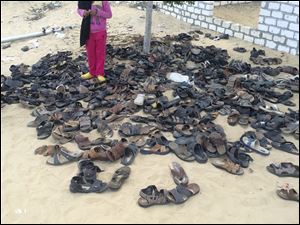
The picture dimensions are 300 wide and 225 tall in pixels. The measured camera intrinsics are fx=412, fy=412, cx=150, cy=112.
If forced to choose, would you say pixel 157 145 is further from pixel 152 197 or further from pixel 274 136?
pixel 274 136

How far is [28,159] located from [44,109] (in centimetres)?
108

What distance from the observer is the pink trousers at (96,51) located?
5.09 m

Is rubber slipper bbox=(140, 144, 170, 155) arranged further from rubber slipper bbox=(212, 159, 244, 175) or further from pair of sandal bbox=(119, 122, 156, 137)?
rubber slipper bbox=(212, 159, 244, 175)

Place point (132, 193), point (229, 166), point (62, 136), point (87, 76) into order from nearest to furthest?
point (132, 193), point (229, 166), point (62, 136), point (87, 76)

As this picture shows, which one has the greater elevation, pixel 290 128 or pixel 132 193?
pixel 290 128

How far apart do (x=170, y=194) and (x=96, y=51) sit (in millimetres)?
2643

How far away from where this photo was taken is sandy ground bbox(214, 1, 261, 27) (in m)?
A: 7.67

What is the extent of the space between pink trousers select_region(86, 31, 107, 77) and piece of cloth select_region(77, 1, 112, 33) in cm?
7

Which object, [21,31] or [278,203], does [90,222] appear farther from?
[21,31]


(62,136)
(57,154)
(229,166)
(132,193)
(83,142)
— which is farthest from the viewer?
(62,136)

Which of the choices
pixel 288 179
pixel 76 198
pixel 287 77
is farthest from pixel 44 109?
pixel 287 77

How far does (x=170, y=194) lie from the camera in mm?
3141

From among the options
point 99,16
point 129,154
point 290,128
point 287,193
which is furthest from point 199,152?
point 99,16

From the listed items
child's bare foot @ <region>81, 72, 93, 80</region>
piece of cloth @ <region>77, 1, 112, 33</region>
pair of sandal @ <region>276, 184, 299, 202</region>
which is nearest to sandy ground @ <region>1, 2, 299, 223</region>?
pair of sandal @ <region>276, 184, 299, 202</region>
